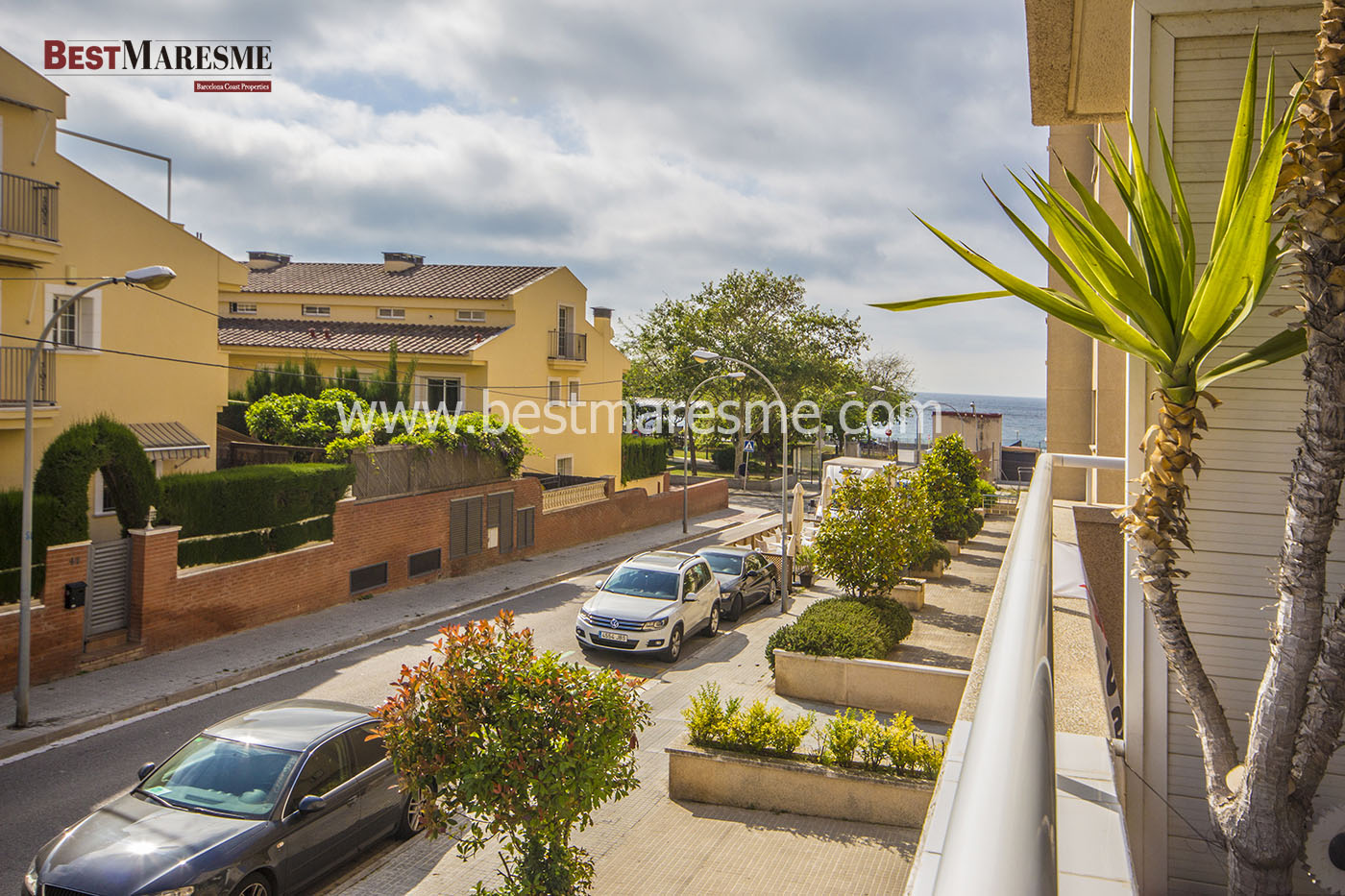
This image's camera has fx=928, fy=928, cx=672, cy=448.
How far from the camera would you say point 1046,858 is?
2.62 feet

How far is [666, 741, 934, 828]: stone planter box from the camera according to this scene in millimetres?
10117

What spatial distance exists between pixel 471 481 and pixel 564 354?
12.8 m

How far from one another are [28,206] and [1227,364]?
74.3 ft

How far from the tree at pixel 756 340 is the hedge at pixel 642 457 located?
6.68 meters

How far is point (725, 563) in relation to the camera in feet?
74.8

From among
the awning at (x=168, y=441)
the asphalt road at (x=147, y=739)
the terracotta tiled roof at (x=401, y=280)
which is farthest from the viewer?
the terracotta tiled roof at (x=401, y=280)

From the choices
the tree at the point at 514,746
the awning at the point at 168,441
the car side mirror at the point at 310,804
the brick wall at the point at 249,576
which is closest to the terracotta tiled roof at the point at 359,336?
the brick wall at the point at 249,576

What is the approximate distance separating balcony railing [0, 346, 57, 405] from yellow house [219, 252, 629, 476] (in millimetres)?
11803

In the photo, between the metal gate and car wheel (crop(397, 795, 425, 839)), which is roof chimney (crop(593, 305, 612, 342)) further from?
car wheel (crop(397, 795, 425, 839))

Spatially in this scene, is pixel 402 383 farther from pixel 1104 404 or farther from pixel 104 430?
pixel 1104 404

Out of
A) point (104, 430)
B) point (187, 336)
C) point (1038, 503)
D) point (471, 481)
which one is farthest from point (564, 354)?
point (1038, 503)

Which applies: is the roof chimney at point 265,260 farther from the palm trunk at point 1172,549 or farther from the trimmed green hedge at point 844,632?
the palm trunk at point 1172,549

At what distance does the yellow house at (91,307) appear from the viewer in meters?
19.0

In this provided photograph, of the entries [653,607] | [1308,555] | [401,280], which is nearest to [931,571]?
[653,607]
